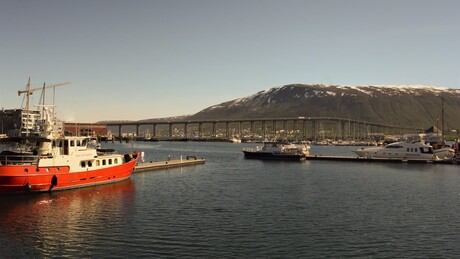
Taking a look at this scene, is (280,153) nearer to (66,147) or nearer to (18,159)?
(66,147)

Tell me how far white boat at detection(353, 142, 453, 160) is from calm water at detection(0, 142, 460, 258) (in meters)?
46.1

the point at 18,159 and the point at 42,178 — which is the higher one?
the point at 18,159

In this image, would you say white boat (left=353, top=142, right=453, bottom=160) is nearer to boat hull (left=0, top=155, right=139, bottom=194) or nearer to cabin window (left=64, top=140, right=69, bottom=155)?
boat hull (left=0, top=155, right=139, bottom=194)

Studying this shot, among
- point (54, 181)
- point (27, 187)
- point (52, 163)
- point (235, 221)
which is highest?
point (52, 163)

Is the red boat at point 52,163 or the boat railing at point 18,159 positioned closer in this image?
the red boat at point 52,163

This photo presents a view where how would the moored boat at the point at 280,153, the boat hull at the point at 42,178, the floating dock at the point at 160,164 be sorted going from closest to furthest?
the boat hull at the point at 42,178, the floating dock at the point at 160,164, the moored boat at the point at 280,153

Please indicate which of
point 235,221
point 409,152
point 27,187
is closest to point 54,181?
point 27,187

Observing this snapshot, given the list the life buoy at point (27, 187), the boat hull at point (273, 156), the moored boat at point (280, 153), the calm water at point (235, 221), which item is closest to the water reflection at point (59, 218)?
the calm water at point (235, 221)

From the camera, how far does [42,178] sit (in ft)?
166

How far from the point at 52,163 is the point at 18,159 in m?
4.05

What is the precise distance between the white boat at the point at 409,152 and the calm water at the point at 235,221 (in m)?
46.1

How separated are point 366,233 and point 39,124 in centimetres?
4787

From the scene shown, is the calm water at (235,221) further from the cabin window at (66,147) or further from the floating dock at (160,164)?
the floating dock at (160,164)

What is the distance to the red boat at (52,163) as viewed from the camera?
162 ft
